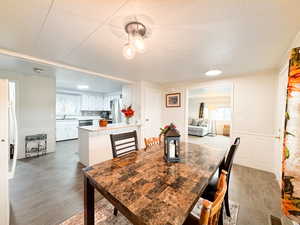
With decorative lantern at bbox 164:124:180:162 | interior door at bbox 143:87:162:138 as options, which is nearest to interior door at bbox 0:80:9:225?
decorative lantern at bbox 164:124:180:162

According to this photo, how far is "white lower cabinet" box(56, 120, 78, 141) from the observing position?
502cm

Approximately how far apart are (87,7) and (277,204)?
135 inches

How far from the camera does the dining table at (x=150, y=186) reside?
2.16 ft

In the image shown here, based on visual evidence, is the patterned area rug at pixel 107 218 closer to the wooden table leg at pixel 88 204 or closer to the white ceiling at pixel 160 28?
the wooden table leg at pixel 88 204

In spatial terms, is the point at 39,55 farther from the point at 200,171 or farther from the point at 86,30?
the point at 200,171

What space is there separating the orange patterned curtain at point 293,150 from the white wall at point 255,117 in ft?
7.11

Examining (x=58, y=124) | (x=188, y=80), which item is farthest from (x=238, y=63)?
(x=58, y=124)

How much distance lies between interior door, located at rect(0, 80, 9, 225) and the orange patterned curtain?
2822 mm

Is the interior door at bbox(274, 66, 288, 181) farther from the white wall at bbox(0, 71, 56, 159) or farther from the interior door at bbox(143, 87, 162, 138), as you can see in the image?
the white wall at bbox(0, 71, 56, 159)

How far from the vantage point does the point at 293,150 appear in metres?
1.02

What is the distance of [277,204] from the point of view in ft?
5.72

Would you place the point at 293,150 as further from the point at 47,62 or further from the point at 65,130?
the point at 65,130

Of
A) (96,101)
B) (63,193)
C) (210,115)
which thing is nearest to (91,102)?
(96,101)

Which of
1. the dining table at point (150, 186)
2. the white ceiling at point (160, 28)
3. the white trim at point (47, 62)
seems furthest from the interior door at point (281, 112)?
the white trim at point (47, 62)
